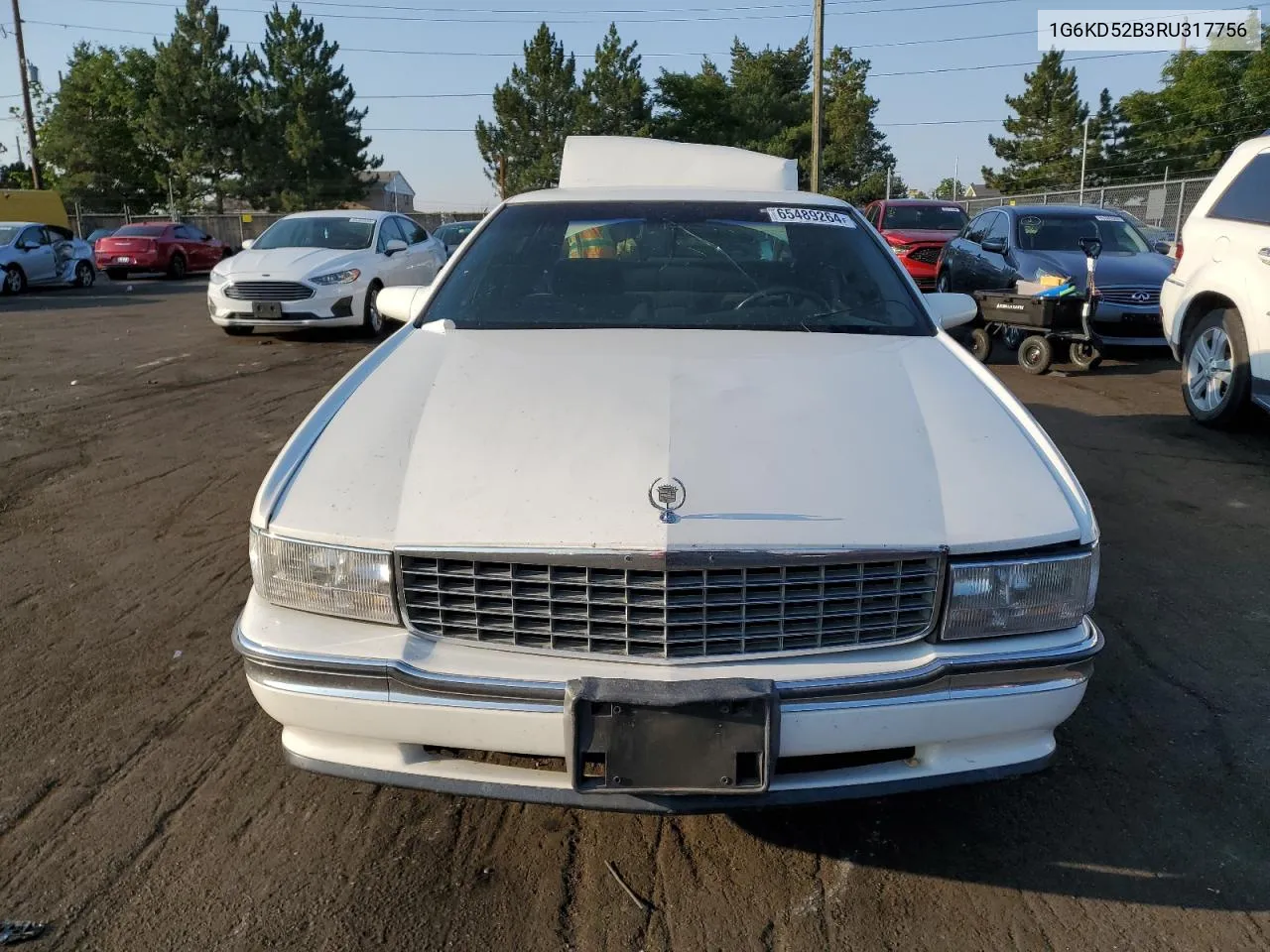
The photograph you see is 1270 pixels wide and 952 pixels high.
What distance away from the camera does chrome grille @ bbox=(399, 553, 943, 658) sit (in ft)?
7.01

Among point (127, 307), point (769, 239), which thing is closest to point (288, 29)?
point (127, 307)

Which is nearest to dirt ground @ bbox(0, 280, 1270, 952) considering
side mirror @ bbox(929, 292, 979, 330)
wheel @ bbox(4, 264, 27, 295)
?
side mirror @ bbox(929, 292, 979, 330)

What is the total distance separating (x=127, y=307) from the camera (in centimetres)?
1664

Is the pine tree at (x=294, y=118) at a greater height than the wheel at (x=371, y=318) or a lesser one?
greater

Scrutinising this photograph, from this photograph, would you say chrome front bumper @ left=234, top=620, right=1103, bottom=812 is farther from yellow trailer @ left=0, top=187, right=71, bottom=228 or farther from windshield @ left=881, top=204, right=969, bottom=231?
yellow trailer @ left=0, top=187, right=71, bottom=228

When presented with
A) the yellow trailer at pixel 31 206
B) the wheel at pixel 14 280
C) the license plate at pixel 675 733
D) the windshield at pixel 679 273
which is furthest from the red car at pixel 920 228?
the yellow trailer at pixel 31 206

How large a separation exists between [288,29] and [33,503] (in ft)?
170

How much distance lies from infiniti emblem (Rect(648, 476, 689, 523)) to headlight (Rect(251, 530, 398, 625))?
627 mm

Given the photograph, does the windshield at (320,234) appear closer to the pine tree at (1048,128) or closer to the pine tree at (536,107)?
the pine tree at (536,107)

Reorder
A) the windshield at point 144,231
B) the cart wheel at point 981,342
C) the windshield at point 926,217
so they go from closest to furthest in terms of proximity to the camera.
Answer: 1. the cart wheel at point 981,342
2. the windshield at point 926,217
3. the windshield at point 144,231

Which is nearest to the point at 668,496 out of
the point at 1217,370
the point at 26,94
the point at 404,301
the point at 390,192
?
the point at 404,301

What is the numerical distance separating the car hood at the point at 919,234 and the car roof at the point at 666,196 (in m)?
11.9

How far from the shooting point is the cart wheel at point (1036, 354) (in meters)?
9.05

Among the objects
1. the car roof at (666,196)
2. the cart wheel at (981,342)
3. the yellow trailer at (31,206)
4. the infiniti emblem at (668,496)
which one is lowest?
the cart wheel at (981,342)
